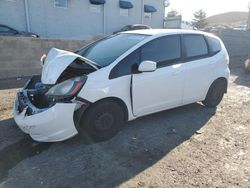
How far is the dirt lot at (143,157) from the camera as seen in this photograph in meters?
2.99

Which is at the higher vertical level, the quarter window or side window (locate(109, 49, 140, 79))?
the quarter window

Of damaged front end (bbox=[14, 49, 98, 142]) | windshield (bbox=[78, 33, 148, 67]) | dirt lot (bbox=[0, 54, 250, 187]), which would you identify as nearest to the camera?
dirt lot (bbox=[0, 54, 250, 187])

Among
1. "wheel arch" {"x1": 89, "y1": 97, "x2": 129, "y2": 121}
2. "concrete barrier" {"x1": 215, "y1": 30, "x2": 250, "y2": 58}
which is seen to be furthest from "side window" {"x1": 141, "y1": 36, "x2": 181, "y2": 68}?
"concrete barrier" {"x1": 215, "y1": 30, "x2": 250, "y2": 58}

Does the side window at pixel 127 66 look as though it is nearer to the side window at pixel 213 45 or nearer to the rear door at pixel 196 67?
the rear door at pixel 196 67

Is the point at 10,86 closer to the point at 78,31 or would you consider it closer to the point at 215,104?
the point at 215,104

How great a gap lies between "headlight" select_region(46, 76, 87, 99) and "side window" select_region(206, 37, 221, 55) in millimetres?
2845

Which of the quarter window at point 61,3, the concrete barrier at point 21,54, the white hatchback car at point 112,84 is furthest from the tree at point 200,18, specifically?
the white hatchback car at point 112,84

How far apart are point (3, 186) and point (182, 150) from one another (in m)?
2.31

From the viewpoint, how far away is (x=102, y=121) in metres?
3.79

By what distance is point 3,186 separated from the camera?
283cm

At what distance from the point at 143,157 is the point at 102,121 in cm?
79

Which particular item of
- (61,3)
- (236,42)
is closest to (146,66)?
(236,42)

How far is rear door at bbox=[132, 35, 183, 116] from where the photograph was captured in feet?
13.3

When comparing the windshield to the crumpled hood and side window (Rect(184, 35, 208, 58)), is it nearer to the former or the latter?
the crumpled hood
